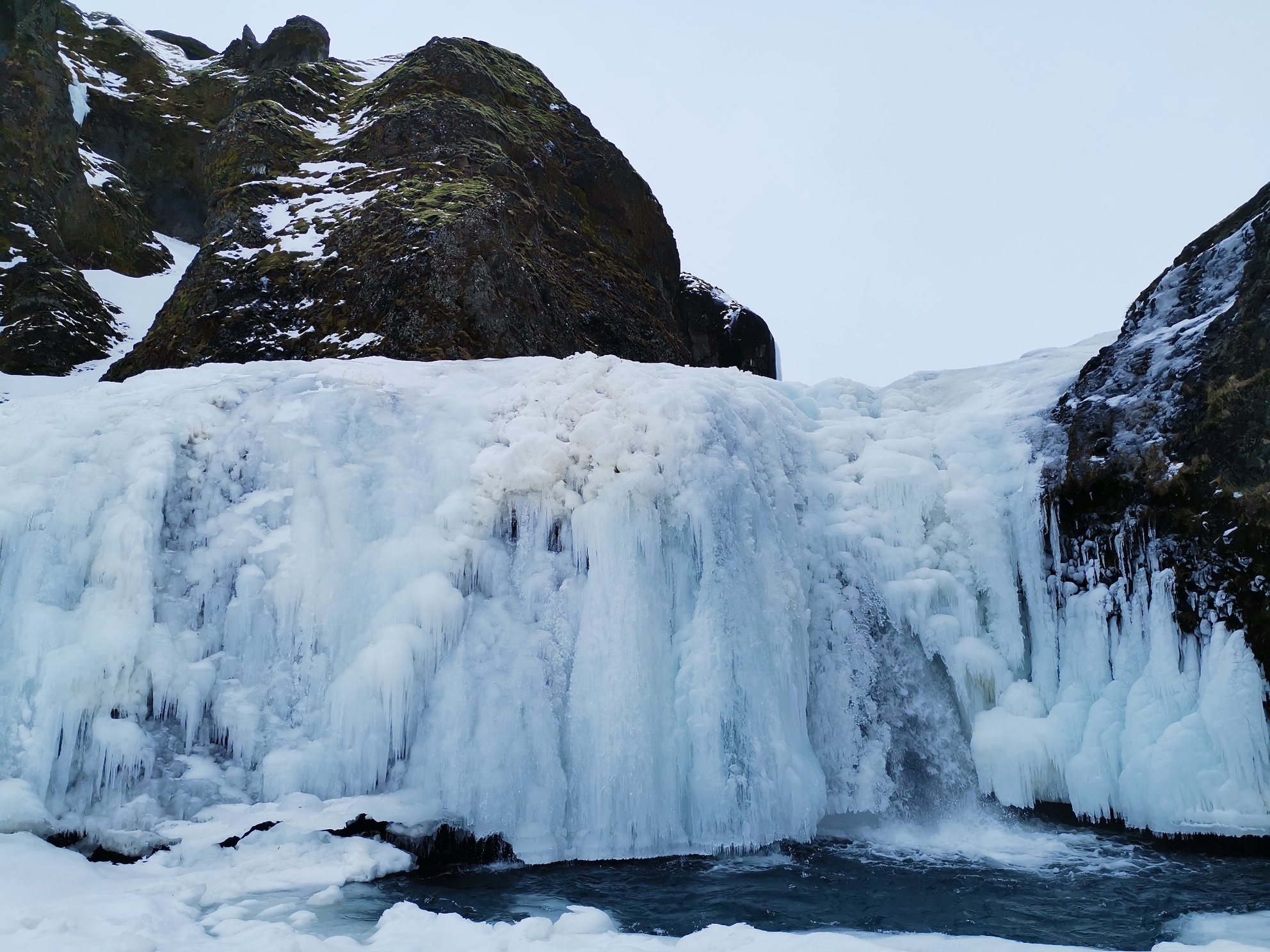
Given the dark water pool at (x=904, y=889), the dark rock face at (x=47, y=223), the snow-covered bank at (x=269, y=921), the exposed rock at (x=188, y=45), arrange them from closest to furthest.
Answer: the snow-covered bank at (x=269, y=921), the dark water pool at (x=904, y=889), the dark rock face at (x=47, y=223), the exposed rock at (x=188, y=45)

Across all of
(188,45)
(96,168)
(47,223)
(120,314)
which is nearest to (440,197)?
(120,314)

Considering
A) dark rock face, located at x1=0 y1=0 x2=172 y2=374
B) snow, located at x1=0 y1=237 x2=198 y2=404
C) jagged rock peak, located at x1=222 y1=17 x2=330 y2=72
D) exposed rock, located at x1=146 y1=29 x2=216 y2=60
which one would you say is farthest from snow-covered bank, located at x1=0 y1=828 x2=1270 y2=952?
exposed rock, located at x1=146 y1=29 x2=216 y2=60

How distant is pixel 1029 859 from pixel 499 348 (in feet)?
30.8

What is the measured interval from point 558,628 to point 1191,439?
5.86 m

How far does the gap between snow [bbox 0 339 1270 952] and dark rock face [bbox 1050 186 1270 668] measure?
0.28 metres

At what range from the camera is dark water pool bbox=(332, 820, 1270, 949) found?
5.38 meters

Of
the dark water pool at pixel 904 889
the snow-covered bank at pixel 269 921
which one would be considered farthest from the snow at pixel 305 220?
the dark water pool at pixel 904 889

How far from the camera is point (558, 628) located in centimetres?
738

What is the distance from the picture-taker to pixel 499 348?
13.1 metres

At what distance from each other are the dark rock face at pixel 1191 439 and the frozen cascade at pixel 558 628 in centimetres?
29

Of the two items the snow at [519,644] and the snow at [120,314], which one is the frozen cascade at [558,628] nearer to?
the snow at [519,644]

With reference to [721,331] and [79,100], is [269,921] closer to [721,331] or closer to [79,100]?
[721,331]

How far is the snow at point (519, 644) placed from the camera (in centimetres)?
642

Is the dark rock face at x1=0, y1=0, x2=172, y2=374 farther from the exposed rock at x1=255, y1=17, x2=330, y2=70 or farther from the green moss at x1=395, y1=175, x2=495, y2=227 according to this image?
the green moss at x1=395, y1=175, x2=495, y2=227
